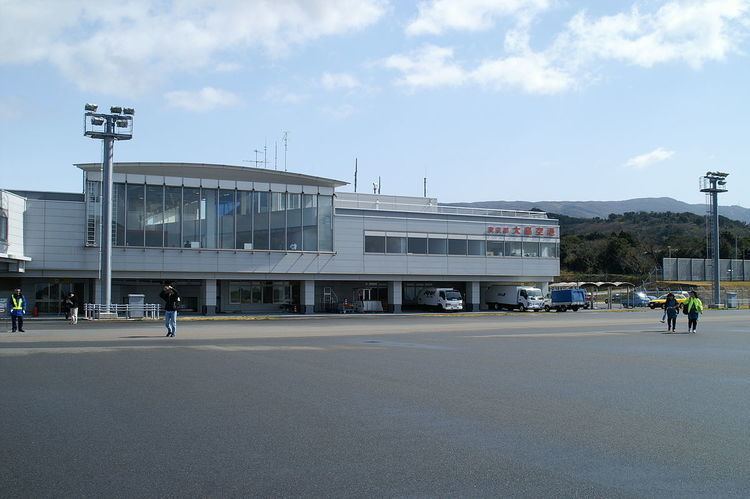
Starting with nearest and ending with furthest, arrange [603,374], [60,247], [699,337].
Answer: [603,374] < [699,337] < [60,247]

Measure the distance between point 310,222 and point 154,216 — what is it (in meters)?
11.4

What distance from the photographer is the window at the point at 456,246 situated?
194 feet

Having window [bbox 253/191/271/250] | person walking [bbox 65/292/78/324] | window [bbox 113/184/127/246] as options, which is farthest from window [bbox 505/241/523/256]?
person walking [bbox 65/292/78/324]

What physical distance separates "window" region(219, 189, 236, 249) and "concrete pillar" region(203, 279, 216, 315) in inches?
111

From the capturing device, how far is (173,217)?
159ft

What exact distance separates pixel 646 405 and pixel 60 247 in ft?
140

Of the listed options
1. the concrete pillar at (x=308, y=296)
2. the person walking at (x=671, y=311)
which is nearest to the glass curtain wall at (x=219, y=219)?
the concrete pillar at (x=308, y=296)

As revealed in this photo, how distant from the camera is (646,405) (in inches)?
419

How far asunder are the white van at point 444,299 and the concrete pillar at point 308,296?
11.0 meters

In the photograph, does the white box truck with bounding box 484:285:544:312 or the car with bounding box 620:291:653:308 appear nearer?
the white box truck with bounding box 484:285:544:312

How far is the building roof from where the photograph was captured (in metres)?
47.4

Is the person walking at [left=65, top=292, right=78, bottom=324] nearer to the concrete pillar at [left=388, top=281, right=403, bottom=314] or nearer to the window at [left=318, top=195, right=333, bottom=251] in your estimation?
the window at [left=318, top=195, right=333, bottom=251]

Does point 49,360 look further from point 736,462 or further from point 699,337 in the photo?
point 699,337

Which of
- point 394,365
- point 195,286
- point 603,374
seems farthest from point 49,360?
point 195,286
